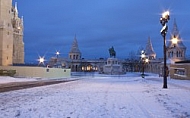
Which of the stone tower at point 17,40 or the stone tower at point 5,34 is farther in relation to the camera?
the stone tower at point 17,40

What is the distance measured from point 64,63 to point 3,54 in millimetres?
58234

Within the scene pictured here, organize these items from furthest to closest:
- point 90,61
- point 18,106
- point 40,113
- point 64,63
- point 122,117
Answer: point 90,61
point 64,63
point 18,106
point 40,113
point 122,117

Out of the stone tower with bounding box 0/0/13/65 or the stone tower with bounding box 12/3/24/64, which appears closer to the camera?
the stone tower with bounding box 0/0/13/65

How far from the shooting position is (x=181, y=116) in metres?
10.8

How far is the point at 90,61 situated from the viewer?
132375mm

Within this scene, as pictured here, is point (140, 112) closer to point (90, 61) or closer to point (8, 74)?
point (8, 74)

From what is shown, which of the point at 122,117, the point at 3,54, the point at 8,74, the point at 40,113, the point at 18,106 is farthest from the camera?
the point at 3,54

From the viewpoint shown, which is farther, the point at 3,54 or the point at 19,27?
the point at 19,27

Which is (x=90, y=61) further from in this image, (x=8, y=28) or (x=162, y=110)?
(x=162, y=110)

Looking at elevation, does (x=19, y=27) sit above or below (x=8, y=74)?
above

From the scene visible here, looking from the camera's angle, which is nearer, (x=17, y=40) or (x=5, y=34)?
(x=5, y=34)

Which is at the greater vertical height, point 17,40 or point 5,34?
point 17,40

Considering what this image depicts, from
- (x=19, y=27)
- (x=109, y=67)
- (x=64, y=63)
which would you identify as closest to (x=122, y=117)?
(x=109, y=67)

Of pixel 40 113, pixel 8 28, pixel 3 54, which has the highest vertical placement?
pixel 8 28
